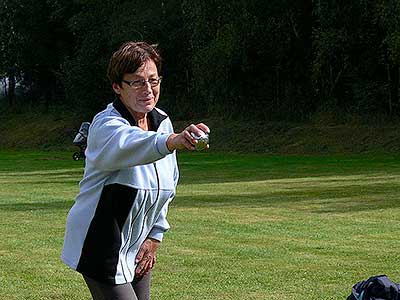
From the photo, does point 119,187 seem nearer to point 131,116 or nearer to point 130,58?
point 131,116

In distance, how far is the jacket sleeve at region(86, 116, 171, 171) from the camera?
454 cm

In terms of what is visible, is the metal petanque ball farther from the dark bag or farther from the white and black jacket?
the dark bag

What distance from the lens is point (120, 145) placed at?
4.67 meters

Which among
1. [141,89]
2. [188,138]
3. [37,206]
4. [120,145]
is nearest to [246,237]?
[37,206]

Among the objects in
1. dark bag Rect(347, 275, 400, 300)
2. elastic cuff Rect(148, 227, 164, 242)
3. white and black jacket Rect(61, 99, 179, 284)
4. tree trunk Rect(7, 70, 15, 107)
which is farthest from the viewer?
tree trunk Rect(7, 70, 15, 107)

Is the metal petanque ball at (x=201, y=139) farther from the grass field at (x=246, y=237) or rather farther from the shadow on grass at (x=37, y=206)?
the shadow on grass at (x=37, y=206)

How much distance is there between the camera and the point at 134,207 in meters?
4.86

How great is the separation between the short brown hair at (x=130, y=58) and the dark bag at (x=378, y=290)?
155 centimetres

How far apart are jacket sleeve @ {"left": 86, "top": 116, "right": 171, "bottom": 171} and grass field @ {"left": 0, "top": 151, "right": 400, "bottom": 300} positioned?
497 cm

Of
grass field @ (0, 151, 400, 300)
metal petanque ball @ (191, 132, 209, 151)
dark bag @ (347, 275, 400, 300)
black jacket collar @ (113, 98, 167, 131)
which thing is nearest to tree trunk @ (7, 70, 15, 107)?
grass field @ (0, 151, 400, 300)

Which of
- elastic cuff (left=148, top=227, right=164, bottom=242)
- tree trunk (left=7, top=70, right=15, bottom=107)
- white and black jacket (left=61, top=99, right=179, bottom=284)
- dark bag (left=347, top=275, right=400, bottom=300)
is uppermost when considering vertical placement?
white and black jacket (left=61, top=99, right=179, bottom=284)

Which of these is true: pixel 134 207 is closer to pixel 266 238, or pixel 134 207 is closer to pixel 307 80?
pixel 266 238

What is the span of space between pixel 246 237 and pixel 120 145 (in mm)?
9742

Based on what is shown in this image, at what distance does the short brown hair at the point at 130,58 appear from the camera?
4.82m
